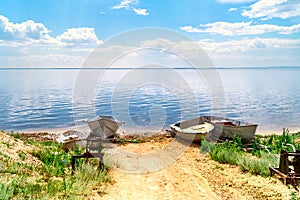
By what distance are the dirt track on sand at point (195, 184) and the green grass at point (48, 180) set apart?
0.52 meters

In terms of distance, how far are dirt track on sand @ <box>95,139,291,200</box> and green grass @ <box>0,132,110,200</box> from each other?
524mm

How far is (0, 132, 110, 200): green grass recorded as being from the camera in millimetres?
5953

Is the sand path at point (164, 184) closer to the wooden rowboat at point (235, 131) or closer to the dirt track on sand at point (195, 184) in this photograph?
the dirt track on sand at point (195, 184)

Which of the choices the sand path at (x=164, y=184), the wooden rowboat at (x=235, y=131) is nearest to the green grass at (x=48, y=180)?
the sand path at (x=164, y=184)

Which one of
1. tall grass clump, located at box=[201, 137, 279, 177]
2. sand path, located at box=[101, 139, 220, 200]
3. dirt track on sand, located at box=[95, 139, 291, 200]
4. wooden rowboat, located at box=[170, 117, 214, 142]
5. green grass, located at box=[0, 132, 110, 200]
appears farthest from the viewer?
wooden rowboat, located at box=[170, 117, 214, 142]

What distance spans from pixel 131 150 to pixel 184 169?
177 inches

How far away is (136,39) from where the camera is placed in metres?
14.4

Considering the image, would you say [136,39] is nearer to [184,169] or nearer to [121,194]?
[184,169]

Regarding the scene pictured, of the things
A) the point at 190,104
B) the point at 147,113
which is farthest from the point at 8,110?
the point at 190,104

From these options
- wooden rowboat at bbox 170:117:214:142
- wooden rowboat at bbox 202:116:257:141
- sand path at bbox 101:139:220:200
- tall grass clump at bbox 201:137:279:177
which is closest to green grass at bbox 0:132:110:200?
sand path at bbox 101:139:220:200

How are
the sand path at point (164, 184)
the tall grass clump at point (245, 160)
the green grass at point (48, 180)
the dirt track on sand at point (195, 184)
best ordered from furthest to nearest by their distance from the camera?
1. the tall grass clump at point (245, 160)
2. the sand path at point (164, 184)
3. the dirt track on sand at point (195, 184)
4. the green grass at point (48, 180)

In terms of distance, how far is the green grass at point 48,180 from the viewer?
Answer: 595 centimetres

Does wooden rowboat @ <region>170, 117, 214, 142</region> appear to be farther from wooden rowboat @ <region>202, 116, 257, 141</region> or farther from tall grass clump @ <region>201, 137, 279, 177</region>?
tall grass clump @ <region>201, 137, 279, 177</region>

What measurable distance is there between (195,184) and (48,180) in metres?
4.26
